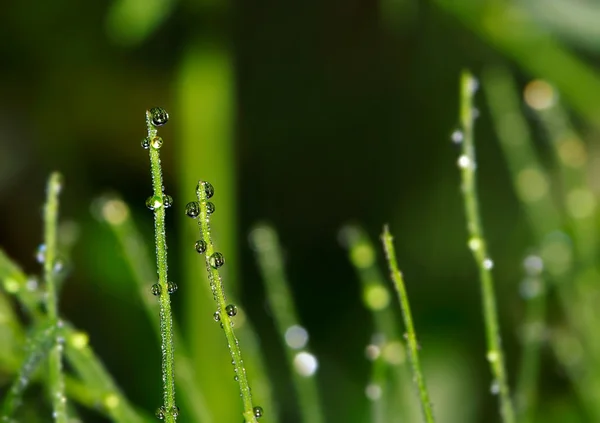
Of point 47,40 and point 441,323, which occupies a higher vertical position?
point 47,40

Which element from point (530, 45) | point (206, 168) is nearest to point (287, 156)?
point (206, 168)

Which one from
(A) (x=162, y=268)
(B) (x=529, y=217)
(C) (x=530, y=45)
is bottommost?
(A) (x=162, y=268)

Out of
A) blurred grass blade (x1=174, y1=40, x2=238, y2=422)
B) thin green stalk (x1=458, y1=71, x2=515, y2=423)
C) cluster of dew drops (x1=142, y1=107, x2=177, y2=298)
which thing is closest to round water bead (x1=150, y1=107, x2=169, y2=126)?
cluster of dew drops (x1=142, y1=107, x2=177, y2=298)

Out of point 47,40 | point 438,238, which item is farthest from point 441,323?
point 47,40

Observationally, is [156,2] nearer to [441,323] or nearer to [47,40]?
[47,40]

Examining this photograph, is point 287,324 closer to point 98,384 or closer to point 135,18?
point 98,384

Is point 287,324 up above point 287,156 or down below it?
below
